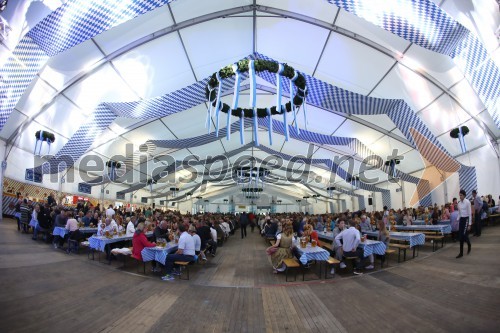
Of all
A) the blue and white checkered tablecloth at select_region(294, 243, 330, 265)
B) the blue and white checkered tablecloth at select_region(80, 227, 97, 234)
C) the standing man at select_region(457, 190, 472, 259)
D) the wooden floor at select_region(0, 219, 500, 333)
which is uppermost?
the standing man at select_region(457, 190, 472, 259)

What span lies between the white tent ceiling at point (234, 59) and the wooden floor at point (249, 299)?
521 cm

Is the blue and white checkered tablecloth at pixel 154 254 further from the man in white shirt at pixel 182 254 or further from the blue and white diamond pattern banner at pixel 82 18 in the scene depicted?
the blue and white diamond pattern banner at pixel 82 18

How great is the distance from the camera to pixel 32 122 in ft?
32.1

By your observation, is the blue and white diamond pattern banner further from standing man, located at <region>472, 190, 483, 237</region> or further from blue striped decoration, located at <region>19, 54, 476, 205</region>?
standing man, located at <region>472, 190, 483, 237</region>

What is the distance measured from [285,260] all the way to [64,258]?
5082 mm

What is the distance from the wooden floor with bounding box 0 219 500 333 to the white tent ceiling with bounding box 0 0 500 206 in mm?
5214

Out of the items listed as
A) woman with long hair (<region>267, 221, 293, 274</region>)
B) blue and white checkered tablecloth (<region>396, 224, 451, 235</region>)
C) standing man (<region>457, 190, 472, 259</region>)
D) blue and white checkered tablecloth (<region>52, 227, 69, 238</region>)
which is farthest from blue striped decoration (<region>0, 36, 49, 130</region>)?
blue and white checkered tablecloth (<region>396, 224, 451, 235</region>)

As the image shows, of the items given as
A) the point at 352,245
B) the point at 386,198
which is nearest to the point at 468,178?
the point at 386,198

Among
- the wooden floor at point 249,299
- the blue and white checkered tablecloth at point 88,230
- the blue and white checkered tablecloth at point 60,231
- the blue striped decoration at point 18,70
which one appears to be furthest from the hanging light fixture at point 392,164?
the blue striped decoration at point 18,70

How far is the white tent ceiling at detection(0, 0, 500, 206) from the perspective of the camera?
24.8ft

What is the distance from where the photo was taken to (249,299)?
13.4 feet

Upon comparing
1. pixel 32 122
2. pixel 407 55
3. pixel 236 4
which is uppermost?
pixel 236 4

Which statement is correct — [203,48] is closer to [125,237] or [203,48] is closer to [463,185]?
[125,237]

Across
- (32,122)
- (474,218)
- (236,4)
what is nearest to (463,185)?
(474,218)
